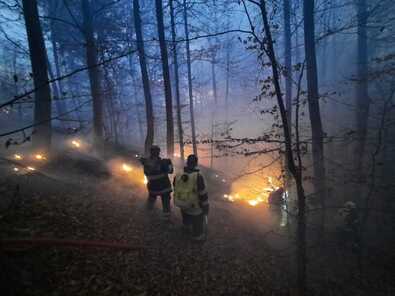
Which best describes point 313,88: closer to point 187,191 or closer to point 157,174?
point 187,191

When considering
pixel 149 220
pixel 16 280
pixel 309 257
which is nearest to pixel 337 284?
pixel 309 257

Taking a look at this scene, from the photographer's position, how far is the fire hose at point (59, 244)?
3.96 meters

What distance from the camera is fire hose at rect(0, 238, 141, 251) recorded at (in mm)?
3963

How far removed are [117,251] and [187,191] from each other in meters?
2.09

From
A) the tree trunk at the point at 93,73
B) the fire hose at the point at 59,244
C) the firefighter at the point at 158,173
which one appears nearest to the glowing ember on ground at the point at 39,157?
the tree trunk at the point at 93,73

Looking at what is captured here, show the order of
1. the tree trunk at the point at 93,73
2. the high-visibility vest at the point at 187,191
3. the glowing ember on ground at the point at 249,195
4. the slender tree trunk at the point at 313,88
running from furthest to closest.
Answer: the glowing ember on ground at the point at 249,195, the tree trunk at the point at 93,73, the slender tree trunk at the point at 313,88, the high-visibility vest at the point at 187,191

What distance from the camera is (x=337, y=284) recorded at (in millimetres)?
7035

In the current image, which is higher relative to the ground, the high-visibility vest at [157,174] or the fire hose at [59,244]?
the high-visibility vest at [157,174]

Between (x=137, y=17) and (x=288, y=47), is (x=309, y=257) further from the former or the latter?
(x=137, y=17)

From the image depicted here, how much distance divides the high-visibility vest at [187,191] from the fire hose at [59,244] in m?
1.53

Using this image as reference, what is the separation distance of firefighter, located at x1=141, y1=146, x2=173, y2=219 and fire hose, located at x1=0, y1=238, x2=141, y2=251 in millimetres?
Result: 1817

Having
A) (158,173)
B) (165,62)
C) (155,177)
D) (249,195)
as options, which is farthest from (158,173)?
(249,195)

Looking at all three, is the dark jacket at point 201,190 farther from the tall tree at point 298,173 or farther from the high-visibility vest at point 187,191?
the tall tree at point 298,173

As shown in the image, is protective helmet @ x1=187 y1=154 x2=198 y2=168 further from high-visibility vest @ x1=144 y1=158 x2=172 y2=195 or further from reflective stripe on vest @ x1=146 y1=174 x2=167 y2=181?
reflective stripe on vest @ x1=146 y1=174 x2=167 y2=181
